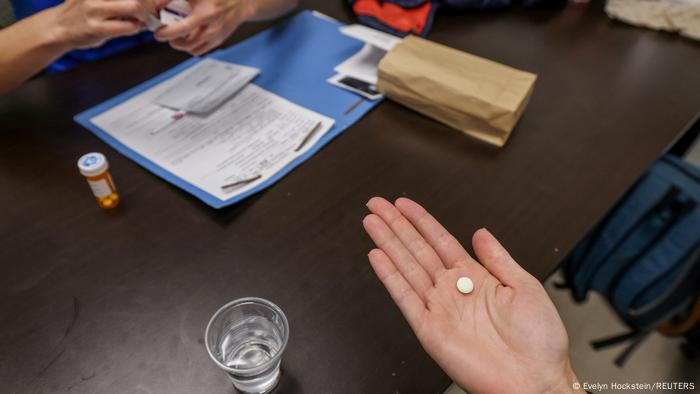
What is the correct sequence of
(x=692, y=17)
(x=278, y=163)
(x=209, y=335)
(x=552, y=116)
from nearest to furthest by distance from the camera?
1. (x=209, y=335)
2. (x=278, y=163)
3. (x=552, y=116)
4. (x=692, y=17)

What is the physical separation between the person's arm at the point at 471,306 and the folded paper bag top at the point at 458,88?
25 centimetres

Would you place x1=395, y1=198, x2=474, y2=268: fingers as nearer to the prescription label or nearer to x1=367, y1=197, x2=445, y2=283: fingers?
x1=367, y1=197, x2=445, y2=283: fingers

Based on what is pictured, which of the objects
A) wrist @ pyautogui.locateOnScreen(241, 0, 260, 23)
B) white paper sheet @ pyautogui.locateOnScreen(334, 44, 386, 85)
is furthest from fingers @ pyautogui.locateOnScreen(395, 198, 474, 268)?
wrist @ pyautogui.locateOnScreen(241, 0, 260, 23)

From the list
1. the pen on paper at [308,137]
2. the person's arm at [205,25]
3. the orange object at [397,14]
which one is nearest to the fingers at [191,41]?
the person's arm at [205,25]

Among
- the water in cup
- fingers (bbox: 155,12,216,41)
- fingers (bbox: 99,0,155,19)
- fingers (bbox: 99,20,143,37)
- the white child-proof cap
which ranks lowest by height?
the water in cup

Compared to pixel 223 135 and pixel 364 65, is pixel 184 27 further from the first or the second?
pixel 364 65

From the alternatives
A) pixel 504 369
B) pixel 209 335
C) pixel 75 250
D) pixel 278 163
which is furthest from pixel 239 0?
pixel 504 369

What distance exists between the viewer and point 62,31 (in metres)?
0.74

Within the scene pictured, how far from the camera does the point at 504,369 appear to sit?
0.53 metres

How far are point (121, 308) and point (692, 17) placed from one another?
139cm

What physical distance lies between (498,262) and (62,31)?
0.79 m

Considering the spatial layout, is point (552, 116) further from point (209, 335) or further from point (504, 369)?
point (209, 335)

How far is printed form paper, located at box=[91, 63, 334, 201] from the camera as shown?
731 mm

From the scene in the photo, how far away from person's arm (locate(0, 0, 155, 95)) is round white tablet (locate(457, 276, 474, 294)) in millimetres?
659
